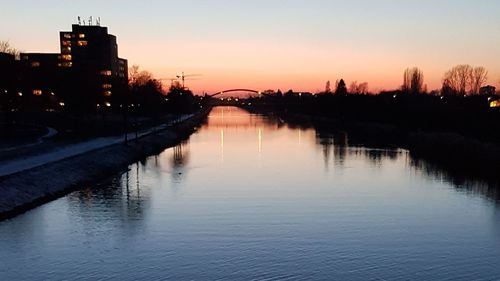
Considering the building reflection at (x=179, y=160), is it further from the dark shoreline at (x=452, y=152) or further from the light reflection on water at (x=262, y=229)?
the dark shoreline at (x=452, y=152)

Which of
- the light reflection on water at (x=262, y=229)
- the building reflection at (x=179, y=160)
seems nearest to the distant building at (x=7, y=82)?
→ the building reflection at (x=179, y=160)

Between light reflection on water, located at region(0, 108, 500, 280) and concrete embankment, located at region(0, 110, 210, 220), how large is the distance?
0.80 metres

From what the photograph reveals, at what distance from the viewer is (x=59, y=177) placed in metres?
24.3

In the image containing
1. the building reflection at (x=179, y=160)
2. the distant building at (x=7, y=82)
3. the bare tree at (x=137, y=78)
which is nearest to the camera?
the building reflection at (x=179, y=160)

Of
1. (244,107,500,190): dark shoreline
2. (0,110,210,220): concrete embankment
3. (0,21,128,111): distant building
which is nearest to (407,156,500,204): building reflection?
(244,107,500,190): dark shoreline

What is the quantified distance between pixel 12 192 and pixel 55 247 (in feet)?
19.7

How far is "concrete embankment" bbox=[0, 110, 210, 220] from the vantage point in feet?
63.9

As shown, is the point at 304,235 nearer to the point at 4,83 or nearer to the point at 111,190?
the point at 111,190

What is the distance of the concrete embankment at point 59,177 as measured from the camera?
19484 mm

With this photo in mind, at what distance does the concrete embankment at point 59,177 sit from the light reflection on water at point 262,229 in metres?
0.80

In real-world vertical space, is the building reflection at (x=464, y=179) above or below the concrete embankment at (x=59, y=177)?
below

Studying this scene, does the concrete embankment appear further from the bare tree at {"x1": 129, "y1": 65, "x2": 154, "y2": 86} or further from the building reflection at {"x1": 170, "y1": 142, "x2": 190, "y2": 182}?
the bare tree at {"x1": 129, "y1": 65, "x2": 154, "y2": 86}

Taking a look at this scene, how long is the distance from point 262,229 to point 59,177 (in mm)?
12180

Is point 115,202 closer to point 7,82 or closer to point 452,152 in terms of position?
point 452,152
